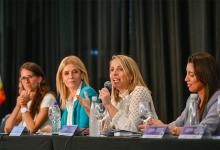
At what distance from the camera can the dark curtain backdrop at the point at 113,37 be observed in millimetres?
4840

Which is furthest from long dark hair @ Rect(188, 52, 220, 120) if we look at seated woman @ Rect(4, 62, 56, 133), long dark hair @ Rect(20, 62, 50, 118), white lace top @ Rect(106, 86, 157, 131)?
long dark hair @ Rect(20, 62, 50, 118)

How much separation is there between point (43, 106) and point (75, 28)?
173 centimetres

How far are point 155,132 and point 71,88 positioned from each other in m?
1.63

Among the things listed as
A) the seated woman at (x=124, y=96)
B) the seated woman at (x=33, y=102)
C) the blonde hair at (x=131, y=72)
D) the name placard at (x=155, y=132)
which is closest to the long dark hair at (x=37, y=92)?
the seated woman at (x=33, y=102)

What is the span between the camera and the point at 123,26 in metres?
5.34

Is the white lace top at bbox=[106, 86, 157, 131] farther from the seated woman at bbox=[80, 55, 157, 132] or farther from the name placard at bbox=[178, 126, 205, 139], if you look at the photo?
the name placard at bbox=[178, 126, 205, 139]

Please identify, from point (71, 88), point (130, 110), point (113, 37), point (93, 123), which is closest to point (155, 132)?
point (93, 123)

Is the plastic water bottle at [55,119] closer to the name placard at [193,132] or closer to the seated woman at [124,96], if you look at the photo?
the seated woman at [124,96]

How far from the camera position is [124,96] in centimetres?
355

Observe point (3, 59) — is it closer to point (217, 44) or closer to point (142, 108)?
point (217, 44)

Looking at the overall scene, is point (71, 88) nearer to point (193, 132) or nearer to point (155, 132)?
point (155, 132)

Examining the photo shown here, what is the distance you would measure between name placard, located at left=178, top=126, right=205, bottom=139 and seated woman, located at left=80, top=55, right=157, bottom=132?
31.5 inches

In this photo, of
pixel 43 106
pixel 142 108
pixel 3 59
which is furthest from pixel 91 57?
pixel 142 108

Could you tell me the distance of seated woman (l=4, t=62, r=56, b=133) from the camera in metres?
4.11
